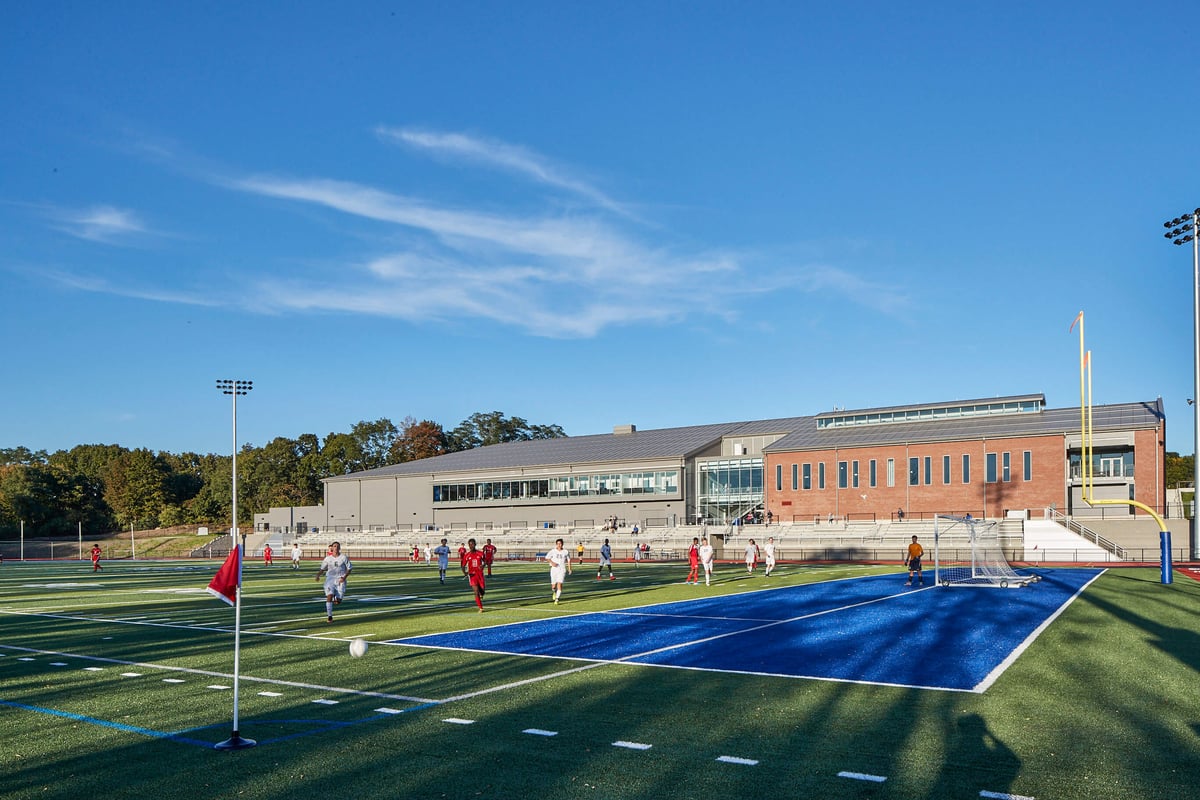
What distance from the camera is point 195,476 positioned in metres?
141

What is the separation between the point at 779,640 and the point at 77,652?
12.8m

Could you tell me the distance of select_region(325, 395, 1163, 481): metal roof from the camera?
6438 cm

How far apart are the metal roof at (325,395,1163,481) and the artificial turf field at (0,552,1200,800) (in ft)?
162

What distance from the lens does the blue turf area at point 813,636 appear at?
14.7 metres

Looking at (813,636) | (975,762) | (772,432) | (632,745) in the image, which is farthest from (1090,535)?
(632,745)

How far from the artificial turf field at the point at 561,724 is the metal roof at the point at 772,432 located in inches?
1947

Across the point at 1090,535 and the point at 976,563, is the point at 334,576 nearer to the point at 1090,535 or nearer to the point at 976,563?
the point at 976,563

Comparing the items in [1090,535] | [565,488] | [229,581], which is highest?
[229,581]

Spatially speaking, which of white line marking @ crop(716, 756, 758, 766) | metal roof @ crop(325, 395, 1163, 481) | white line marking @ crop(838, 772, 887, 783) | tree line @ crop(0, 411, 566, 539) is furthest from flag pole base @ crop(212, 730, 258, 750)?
tree line @ crop(0, 411, 566, 539)

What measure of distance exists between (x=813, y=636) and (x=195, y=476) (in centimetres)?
13791

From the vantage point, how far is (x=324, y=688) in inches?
511

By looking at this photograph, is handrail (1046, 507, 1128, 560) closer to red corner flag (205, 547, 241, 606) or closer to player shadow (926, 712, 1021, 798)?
player shadow (926, 712, 1021, 798)

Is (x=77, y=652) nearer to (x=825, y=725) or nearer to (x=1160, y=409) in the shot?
(x=825, y=725)

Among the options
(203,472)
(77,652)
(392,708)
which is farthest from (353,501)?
(392,708)
